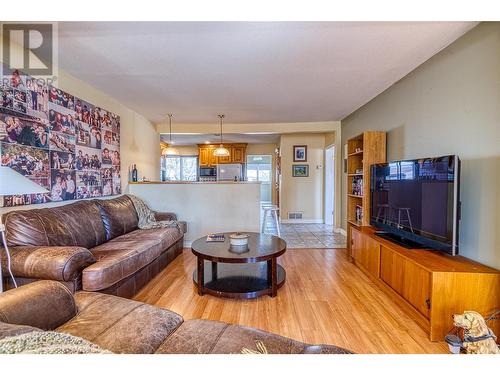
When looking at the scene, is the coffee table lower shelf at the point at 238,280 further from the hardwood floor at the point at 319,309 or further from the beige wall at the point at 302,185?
the beige wall at the point at 302,185

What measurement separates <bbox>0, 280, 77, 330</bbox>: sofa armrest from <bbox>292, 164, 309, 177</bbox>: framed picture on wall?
5.56 m

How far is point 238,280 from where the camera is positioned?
8.34 feet

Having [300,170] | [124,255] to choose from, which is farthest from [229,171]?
[124,255]

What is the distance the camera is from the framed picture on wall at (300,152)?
628 centimetres

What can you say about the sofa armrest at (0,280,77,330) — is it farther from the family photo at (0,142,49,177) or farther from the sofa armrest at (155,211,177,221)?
the sofa armrest at (155,211,177,221)

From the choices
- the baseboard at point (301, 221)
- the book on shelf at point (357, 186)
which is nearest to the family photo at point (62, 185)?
the book on shelf at point (357, 186)

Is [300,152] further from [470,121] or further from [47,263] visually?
[47,263]

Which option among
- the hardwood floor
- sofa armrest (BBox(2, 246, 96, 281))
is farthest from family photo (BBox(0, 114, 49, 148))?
the hardwood floor

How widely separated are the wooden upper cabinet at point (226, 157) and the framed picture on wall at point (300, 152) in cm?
187

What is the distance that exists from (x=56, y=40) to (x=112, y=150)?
68.0 inches

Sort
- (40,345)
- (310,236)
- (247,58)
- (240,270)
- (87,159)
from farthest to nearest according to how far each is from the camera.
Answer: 1. (310,236)
2. (87,159)
3. (240,270)
4. (247,58)
5. (40,345)

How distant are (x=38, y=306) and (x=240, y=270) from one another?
77.1 inches
